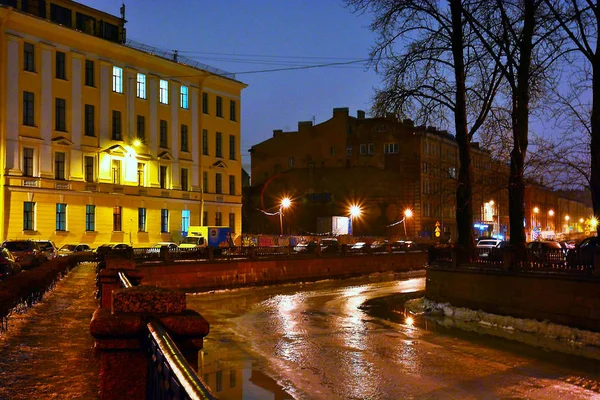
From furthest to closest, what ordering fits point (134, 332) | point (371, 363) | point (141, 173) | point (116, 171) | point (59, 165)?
point (141, 173) → point (116, 171) → point (59, 165) → point (371, 363) → point (134, 332)

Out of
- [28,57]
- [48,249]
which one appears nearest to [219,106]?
[28,57]

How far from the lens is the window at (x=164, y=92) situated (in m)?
60.6

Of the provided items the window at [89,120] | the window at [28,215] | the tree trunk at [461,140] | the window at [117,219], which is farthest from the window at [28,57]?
the tree trunk at [461,140]

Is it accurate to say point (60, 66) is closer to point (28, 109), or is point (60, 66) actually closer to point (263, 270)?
point (28, 109)

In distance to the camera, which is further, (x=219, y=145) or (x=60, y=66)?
(x=219, y=145)

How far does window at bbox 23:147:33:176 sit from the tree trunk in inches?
1233

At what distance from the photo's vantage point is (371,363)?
17.1 metres

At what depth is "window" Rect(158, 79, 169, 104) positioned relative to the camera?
199 ft

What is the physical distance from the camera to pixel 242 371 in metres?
16.0

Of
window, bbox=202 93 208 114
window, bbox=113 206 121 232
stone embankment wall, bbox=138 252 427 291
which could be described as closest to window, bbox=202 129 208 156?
window, bbox=202 93 208 114

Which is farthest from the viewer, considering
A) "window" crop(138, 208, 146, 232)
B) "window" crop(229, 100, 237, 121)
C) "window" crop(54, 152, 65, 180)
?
"window" crop(229, 100, 237, 121)

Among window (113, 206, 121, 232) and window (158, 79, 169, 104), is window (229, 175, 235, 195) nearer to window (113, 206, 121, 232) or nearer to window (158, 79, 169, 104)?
window (158, 79, 169, 104)

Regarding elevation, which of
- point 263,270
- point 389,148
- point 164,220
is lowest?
point 263,270

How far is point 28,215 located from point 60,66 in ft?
38.6
